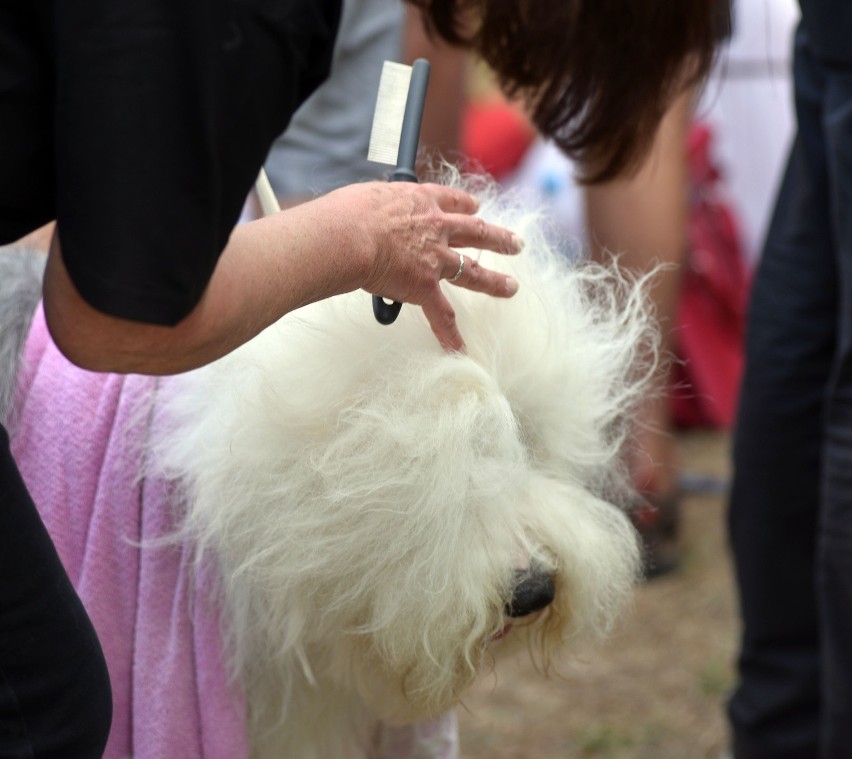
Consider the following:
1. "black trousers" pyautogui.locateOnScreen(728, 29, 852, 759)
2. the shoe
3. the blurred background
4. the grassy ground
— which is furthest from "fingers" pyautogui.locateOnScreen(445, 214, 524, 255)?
the shoe

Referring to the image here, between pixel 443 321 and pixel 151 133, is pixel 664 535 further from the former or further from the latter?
pixel 151 133

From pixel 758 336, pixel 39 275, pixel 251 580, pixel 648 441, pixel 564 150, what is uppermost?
pixel 564 150

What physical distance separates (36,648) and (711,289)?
2.80 m

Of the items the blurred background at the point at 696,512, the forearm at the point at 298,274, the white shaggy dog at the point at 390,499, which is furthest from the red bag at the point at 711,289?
the forearm at the point at 298,274

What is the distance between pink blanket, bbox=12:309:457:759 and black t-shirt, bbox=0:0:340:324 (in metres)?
0.45

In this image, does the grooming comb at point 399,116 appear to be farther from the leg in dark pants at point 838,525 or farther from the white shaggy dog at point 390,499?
the leg in dark pants at point 838,525

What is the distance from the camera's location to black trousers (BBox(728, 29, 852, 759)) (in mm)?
1666

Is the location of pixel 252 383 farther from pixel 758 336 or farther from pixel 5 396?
pixel 758 336

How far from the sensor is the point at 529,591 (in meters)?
1.20

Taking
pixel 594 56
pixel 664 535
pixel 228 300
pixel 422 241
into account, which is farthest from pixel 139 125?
pixel 664 535

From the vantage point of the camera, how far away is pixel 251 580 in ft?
3.96

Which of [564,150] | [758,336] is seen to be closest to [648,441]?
[758,336]

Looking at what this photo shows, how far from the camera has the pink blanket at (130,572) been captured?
121 centimetres

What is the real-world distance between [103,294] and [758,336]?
1.27 m
